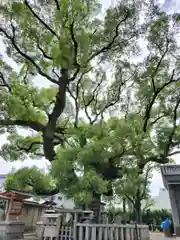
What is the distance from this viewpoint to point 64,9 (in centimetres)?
569

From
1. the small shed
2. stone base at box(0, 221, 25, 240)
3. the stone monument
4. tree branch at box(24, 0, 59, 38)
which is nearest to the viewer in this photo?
stone base at box(0, 221, 25, 240)

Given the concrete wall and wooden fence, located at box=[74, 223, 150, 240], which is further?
the concrete wall

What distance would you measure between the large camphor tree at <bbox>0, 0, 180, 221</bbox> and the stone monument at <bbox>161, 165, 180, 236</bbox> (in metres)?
1.68

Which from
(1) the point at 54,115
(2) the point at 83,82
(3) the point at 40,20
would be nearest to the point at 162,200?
(2) the point at 83,82

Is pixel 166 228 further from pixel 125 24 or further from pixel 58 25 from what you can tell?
pixel 58 25

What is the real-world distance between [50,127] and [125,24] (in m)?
4.34

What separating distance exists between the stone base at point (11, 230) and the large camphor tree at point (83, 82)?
1344 mm

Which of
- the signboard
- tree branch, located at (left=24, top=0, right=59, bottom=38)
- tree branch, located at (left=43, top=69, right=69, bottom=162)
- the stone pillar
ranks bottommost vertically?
the signboard

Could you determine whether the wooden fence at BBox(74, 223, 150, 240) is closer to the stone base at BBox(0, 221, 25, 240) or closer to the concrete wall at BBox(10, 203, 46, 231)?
the stone base at BBox(0, 221, 25, 240)

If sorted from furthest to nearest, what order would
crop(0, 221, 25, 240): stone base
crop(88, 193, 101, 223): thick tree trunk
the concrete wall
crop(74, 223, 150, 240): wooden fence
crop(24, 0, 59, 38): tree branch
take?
1. the concrete wall
2. crop(88, 193, 101, 223): thick tree trunk
3. crop(24, 0, 59, 38): tree branch
4. crop(0, 221, 25, 240): stone base
5. crop(74, 223, 150, 240): wooden fence

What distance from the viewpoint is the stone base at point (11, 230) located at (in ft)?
19.1

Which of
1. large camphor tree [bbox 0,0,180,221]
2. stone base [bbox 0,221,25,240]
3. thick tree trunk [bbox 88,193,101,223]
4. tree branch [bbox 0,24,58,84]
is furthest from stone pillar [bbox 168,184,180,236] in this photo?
tree branch [bbox 0,24,58,84]

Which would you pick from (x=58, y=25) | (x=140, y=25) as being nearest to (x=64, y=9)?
(x=58, y=25)

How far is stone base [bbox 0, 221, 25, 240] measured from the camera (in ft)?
19.1
